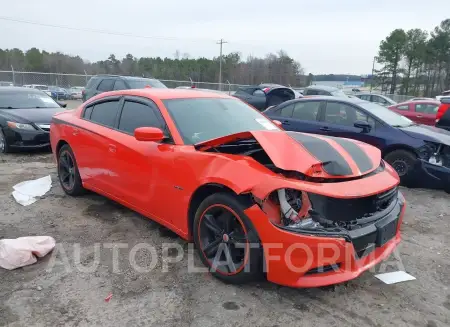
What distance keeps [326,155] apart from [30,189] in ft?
14.1

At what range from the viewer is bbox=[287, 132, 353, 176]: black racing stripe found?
2.80 meters

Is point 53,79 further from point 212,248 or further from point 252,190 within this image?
point 252,190

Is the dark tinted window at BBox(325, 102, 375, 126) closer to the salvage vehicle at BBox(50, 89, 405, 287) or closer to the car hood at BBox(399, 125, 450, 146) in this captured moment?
the car hood at BBox(399, 125, 450, 146)

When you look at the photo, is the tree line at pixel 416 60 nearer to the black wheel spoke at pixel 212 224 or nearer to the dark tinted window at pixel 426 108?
the dark tinted window at pixel 426 108

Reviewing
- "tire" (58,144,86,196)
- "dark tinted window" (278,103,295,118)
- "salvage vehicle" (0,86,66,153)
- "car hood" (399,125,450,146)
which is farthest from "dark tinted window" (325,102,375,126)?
"salvage vehicle" (0,86,66,153)

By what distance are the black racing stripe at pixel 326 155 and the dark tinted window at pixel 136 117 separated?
1.43 meters

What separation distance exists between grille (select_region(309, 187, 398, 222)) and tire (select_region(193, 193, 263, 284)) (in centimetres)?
50

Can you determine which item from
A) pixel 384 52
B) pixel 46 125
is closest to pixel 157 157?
pixel 46 125

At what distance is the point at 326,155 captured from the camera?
9.64ft

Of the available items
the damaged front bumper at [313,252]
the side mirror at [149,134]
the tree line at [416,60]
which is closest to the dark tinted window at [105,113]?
the side mirror at [149,134]

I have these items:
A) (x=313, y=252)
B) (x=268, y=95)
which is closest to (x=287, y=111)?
(x=268, y=95)

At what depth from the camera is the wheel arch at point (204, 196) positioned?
2769mm

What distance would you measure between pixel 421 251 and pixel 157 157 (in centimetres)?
276

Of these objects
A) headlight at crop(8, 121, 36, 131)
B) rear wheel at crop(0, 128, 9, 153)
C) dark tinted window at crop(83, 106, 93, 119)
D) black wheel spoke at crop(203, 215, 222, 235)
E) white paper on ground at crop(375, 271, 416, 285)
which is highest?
dark tinted window at crop(83, 106, 93, 119)
